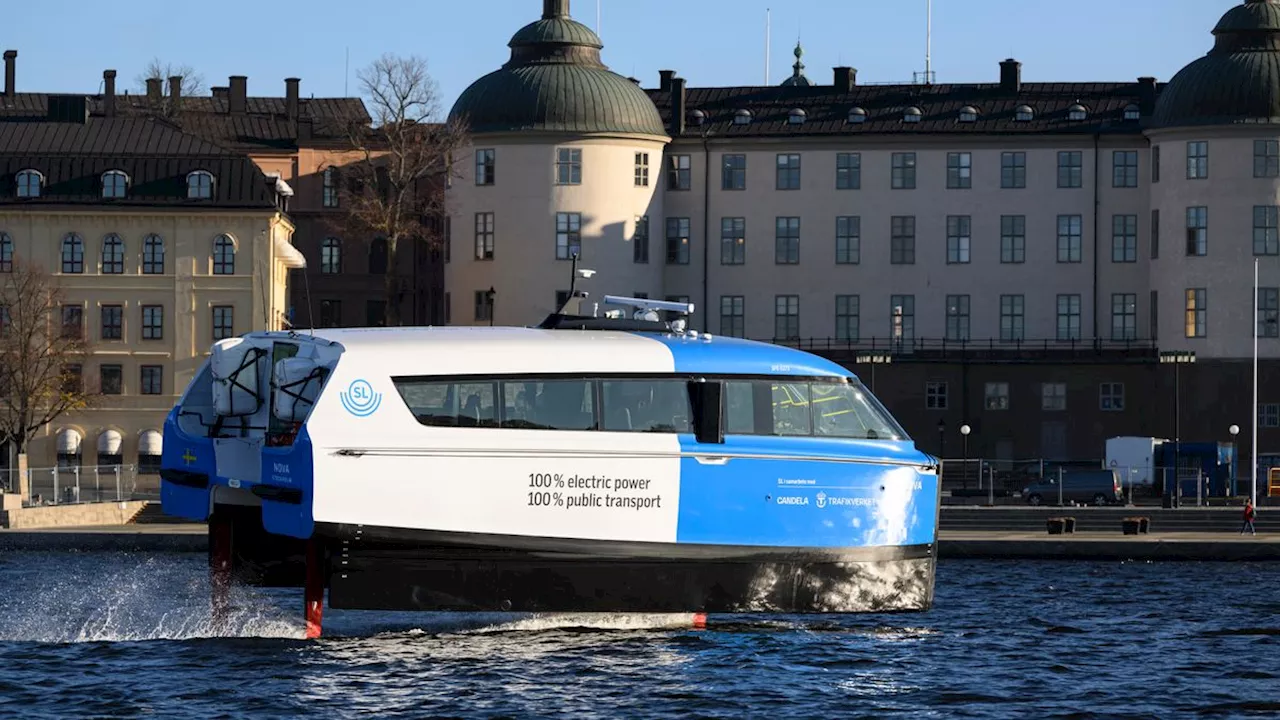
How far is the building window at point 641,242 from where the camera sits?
10344cm

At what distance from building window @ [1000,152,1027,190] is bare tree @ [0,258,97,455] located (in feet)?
123

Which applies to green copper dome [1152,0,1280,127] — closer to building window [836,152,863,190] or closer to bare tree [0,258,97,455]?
building window [836,152,863,190]

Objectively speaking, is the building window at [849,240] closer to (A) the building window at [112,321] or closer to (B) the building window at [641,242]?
(B) the building window at [641,242]

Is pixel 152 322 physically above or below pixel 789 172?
below

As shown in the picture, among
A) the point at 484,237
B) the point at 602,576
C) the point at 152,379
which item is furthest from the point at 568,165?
the point at 602,576

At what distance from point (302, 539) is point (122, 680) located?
2.69m

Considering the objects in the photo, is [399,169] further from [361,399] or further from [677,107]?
[361,399]

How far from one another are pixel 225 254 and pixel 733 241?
21646 millimetres

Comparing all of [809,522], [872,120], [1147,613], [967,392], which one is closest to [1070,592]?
[1147,613]

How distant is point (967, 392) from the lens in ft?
324

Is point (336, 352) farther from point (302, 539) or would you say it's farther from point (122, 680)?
point (122, 680)

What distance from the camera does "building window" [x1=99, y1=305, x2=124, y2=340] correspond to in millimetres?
96312

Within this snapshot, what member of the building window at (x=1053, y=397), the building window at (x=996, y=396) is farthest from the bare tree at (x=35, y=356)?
the building window at (x=1053, y=397)

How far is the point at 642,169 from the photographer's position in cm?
10369
